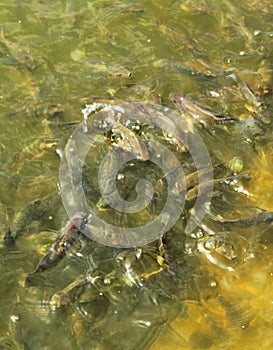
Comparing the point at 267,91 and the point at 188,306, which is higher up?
the point at 267,91

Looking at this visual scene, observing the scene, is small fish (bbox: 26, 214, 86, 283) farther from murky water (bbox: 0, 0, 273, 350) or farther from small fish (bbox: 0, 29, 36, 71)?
small fish (bbox: 0, 29, 36, 71)

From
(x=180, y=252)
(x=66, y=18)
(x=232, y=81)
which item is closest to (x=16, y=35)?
(x=66, y=18)

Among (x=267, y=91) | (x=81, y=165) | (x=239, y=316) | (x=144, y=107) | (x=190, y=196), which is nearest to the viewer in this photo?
(x=239, y=316)

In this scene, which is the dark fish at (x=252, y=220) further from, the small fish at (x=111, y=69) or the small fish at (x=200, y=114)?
the small fish at (x=111, y=69)

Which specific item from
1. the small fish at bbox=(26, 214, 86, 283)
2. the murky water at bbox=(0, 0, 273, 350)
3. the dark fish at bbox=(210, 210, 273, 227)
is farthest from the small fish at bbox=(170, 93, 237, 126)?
the small fish at bbox=(26, 214, 86, 283)

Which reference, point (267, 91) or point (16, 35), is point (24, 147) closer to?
point (16, 35)

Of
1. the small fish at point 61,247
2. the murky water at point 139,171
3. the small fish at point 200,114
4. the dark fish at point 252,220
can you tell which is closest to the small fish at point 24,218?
the murky water at point 139,171

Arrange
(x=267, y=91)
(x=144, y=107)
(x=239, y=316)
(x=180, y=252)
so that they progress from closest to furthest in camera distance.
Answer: (x=239, y=316)
(x=180, y=252)
(x=144, y=107)
(x=267, y=91)
